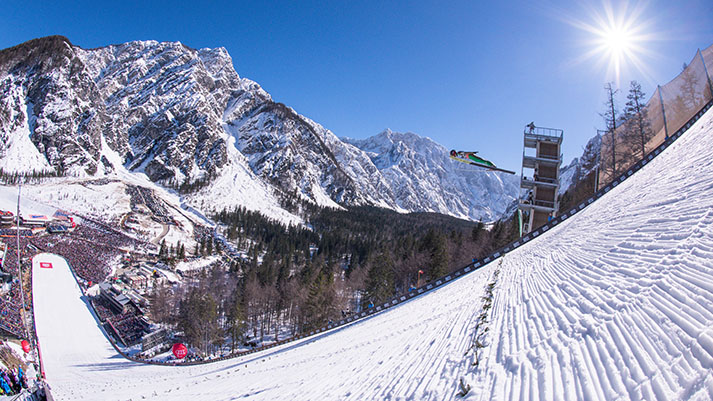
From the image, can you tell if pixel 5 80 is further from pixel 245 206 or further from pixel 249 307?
pixel 249 307

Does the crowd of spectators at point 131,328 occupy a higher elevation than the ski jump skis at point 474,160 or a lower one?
lower

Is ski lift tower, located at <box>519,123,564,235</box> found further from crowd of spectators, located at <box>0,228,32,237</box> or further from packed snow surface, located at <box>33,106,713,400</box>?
crowd of spectators, located at <box>0,228,32,237</box>

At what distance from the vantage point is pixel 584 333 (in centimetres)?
542

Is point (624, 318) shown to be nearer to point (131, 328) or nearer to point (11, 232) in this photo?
point (131, 328)

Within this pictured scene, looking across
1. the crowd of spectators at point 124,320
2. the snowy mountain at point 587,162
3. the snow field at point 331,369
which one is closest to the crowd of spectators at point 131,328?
the crowd of spectators at point 124,320

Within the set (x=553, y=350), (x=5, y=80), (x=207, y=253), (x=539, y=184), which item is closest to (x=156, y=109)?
(x=5, y=80)

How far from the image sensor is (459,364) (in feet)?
22.5

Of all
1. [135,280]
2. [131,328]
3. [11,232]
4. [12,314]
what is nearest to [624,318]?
[12,314]

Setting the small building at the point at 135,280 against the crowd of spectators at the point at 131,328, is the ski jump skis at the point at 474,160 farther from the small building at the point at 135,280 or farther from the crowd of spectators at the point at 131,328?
the small building at the point at 135,280

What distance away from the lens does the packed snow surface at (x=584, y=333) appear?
4.00 meters

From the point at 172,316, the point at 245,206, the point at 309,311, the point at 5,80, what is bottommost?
the point at 172,316

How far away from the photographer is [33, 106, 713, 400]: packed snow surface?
4000 millimetres

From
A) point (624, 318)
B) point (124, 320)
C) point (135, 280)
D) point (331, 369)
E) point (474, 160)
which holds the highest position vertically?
point (474, 160)

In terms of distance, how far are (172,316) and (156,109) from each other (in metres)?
194
